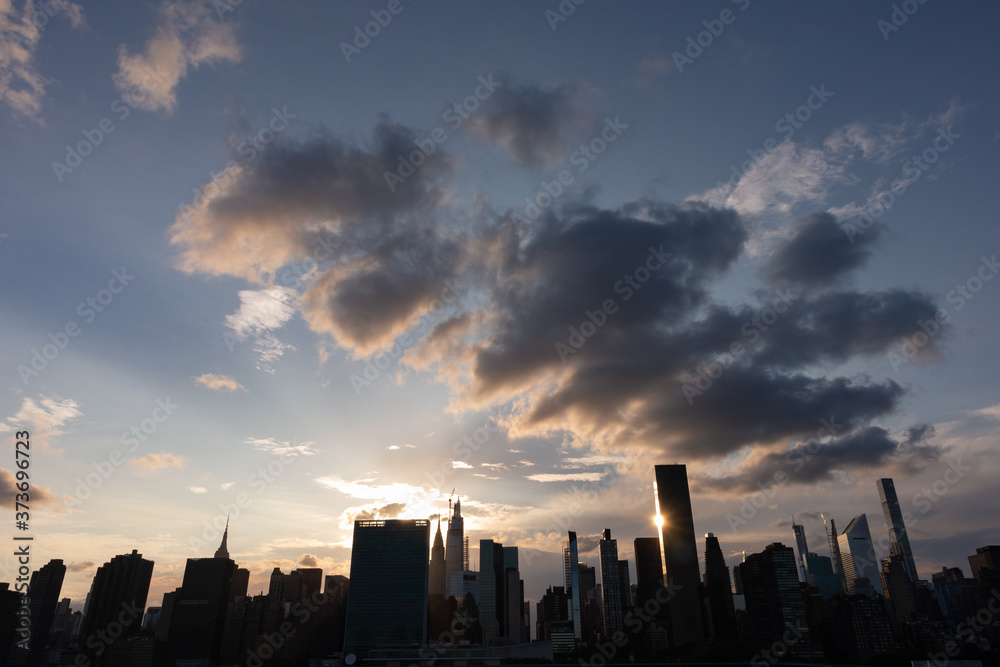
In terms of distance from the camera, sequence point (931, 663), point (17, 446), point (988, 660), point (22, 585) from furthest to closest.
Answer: point (988, 660) < point (931, 663) < point (22, 585) < point (17, 446)

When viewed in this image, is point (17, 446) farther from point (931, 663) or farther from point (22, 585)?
point (931, 663)

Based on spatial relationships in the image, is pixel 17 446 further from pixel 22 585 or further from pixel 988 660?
pixel 988 660

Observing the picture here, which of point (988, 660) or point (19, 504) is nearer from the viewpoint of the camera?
point (19, 504)

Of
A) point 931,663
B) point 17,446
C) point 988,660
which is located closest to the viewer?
point 17,446

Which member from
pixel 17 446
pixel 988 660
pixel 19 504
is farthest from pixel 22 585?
pixel 988 660

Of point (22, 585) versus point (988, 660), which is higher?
point (22, 585)

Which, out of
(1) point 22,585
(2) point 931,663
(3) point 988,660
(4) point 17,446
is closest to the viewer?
(4) point 17,446

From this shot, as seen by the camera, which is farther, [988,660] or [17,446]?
[988,660]

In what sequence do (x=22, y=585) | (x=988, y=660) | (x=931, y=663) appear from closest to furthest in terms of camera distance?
(x=22, y=585), (x=931, y=663), (x=988, y=660)

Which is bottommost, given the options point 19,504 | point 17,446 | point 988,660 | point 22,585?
point 988,660

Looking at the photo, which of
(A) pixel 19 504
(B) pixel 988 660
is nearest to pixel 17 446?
(A) pixel 19 504
